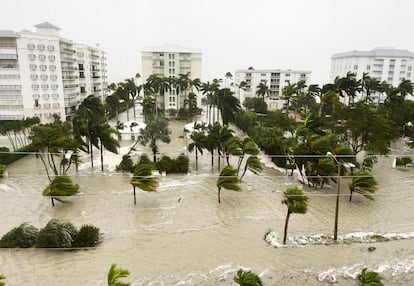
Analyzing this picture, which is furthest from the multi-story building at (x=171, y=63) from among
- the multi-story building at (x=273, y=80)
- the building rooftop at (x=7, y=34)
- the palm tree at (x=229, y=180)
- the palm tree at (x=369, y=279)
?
the palm tree at (x=369, y=279)

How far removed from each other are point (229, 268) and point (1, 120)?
46.1 metres

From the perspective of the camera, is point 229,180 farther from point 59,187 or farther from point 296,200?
point 59,187

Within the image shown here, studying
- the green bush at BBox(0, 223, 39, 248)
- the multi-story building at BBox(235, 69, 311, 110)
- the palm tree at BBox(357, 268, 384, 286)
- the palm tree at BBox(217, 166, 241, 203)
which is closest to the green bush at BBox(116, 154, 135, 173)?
the palm tree at BBox(217, 166, 241, 203)

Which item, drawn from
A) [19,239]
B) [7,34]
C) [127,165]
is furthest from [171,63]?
[19,239]

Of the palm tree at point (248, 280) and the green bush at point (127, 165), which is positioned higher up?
the green bush at point (127, 165)

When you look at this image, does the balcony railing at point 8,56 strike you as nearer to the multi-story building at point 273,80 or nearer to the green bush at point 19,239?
the green bush at point 19,239

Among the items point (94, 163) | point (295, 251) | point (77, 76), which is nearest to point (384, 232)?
point (295, 251)

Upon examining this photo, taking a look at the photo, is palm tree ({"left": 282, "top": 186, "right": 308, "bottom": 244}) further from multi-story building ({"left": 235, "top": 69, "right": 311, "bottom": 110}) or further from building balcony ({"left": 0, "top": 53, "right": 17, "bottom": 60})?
multi-story building ({"left": 235, "top": 69, "right": 311, "bottom": 110})

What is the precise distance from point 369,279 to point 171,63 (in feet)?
201

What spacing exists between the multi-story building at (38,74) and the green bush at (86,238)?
37.5 m

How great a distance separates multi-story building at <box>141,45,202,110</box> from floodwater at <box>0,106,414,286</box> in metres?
40.8

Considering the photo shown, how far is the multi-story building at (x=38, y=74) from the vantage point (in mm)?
43781

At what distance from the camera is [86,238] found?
633 inches

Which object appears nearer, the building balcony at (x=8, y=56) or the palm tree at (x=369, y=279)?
the palm tree at (x=369, y=279)
